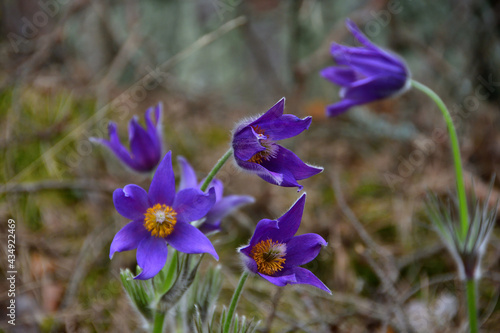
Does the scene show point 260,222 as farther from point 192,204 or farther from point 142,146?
point 142,146

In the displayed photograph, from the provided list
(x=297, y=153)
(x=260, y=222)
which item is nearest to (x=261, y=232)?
(x=260, y=222)

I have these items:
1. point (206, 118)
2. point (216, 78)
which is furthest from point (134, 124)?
point (216, 78)

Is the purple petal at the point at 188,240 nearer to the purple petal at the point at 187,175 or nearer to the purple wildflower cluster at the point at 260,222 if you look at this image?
the purple wildflower cluster at the point at 260,222

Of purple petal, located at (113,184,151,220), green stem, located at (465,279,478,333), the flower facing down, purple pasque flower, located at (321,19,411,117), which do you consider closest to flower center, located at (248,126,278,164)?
purple petal, located at (113,184,151,220)

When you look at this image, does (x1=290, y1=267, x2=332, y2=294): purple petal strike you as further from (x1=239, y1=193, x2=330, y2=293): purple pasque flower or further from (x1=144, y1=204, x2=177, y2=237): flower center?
(x1=144, y1=204, x2=177, y2=237): flower center

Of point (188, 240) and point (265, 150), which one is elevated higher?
point (265, 150)
